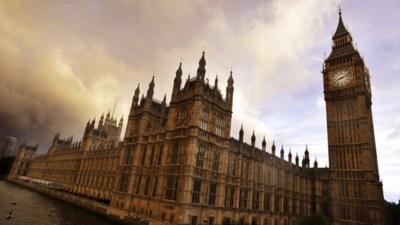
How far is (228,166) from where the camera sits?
145 ft

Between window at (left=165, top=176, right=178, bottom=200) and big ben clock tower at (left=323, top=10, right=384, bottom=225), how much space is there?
41519 mm

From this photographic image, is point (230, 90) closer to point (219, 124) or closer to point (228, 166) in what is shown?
point (219, 124)

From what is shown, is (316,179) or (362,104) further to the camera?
(316,179)

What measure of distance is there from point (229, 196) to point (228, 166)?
4.98 m

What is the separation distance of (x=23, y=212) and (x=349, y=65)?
81832 mm

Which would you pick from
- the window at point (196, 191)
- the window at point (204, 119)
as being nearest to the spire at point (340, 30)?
the window at point (204, 119)

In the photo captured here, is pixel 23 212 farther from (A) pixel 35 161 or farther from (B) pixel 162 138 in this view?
(A) pixel 35 161

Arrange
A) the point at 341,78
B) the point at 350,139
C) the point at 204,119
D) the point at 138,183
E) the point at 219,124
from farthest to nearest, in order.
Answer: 1. the point at 341,78
2. the point at 350,139
3. the point at 138,183
4. the point at 219,124
5. the point at 204,119

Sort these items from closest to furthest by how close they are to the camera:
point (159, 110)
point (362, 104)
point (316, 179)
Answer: point (159, 110) < point (362, 104) < point (316, 179)

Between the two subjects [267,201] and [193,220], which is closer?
[193,220]

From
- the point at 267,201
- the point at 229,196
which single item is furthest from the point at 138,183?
the point at 267,201

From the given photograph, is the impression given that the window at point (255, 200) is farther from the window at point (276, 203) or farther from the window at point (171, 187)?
the window at point (171, 187)

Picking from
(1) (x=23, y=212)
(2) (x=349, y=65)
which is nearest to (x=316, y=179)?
(2) (x=349, y=65)

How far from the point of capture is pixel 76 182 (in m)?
92.8
